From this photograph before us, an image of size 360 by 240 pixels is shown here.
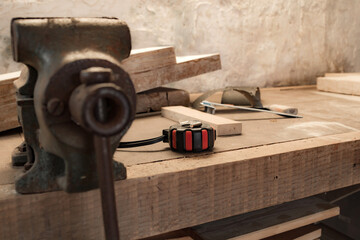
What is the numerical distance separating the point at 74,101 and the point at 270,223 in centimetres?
68

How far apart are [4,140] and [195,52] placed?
3.64 feet

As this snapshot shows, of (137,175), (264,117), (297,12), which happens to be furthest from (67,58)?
(297,12)

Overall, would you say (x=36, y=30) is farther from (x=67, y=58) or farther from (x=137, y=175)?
(x=137, y=175)

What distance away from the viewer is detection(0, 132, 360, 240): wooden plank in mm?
620

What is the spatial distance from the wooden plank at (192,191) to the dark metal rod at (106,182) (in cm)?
16

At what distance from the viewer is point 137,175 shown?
0.68 meters

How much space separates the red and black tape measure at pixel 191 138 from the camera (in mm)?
785

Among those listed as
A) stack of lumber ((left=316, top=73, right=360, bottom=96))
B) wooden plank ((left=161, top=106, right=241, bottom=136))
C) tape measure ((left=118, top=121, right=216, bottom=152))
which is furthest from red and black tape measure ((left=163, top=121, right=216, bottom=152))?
stack of lumber ((left=316, top=73, right=360, bottom=96))

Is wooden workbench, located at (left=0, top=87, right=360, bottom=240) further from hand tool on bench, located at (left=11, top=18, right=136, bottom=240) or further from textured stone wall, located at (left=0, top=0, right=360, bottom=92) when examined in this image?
textured stone wall, located at (left=0, top=0, right=360, bottom=92)

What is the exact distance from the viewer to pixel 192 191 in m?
0.72

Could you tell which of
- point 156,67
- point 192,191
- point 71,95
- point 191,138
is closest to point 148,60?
point 156,67

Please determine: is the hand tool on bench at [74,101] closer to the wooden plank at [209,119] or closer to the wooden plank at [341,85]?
the wooden plank at [209,119]

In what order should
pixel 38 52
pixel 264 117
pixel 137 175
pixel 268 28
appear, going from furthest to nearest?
pixel 268 28 < pixel 264 117 < pixel 137 175 < pixel 38 52

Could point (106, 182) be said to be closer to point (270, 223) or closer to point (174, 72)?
point (270, 223)
